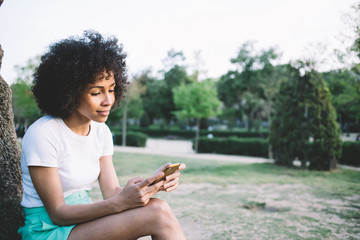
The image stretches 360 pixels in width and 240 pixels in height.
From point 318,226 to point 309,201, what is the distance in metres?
1.99

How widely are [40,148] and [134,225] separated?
25.9 inches

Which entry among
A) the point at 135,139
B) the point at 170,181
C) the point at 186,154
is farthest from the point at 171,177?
the point at 135,139

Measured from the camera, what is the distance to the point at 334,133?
36.4 ft

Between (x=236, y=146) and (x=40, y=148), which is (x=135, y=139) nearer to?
(x=236, y=146)

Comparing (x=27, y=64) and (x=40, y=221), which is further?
(x=27, y=64)

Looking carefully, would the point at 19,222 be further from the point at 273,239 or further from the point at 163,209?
the point at 273,239

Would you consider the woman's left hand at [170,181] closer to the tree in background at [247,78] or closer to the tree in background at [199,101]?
the tree in background at [199,101]

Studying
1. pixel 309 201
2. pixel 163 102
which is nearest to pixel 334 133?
pixel 309 201

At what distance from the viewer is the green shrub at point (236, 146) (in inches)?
671

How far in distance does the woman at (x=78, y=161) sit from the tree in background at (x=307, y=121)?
10388 mm

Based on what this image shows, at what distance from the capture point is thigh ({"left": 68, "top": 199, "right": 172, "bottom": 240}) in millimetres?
1676

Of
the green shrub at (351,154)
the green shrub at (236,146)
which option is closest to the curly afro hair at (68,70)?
the green shrub at (351,154)

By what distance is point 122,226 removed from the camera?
5.57 feet

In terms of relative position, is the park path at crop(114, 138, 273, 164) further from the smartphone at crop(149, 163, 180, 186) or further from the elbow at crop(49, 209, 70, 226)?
the elbow at crop(49, 209, 70, 226)
